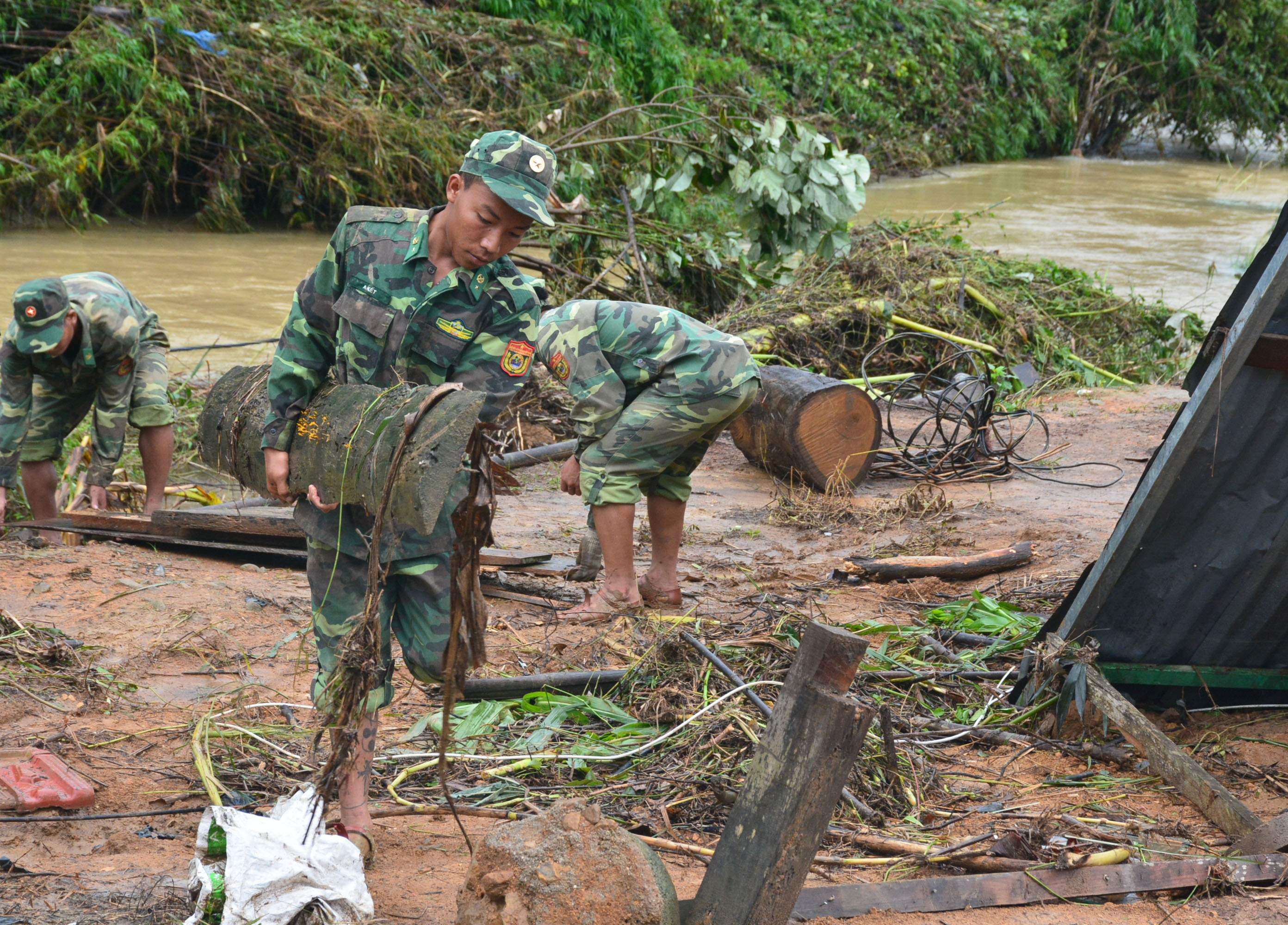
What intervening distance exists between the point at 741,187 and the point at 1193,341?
5.38 m

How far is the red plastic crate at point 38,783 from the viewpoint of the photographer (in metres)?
2.95

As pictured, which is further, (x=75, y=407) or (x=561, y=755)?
(x=75, y=407)

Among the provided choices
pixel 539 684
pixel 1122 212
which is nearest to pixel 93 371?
pixel 539 684

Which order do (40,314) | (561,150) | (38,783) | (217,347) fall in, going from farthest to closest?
(561,150)
(217,347)
(40,314)
(38,783)

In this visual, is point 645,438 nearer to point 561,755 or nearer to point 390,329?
point 561,755

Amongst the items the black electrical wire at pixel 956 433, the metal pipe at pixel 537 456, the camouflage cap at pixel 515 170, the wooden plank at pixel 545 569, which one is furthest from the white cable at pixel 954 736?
the metal pipe at pixel 537 456

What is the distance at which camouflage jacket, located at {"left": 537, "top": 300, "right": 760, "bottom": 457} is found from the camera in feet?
15.5

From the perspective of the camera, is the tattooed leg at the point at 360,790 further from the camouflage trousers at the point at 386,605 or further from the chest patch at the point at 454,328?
the chest patch at the point at 454,328

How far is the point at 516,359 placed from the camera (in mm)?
2873

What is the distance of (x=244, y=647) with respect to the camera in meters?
4.34

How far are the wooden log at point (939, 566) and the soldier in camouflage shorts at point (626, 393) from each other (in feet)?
3.33

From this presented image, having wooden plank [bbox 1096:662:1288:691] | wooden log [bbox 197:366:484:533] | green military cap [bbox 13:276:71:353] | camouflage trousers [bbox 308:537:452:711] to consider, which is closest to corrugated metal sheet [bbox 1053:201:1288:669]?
wooden plank [bbox 1096:662:1288:691]

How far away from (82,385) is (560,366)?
3027mm

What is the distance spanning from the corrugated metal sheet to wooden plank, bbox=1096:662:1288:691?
33 mm
